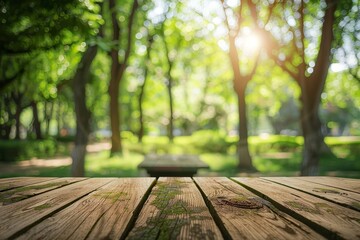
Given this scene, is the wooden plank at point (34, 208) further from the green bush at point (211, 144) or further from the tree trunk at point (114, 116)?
the green bush at point (211, 144)

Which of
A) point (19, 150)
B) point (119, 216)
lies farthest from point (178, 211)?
point (19, 150)

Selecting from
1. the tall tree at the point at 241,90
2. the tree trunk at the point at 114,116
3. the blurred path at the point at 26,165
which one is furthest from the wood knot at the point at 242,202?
the tree trunk at the point at 114,116

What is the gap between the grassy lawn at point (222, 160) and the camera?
1251cm

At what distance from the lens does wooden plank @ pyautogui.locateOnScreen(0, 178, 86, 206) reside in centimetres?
171

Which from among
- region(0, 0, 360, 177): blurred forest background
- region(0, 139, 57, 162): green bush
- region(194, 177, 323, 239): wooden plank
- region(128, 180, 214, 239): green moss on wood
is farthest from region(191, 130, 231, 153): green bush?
region(128, 180, 214, 239): green moss on wood

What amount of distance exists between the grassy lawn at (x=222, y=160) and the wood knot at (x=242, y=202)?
31.3ft

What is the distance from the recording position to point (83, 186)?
7.06 feet

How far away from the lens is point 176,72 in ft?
120

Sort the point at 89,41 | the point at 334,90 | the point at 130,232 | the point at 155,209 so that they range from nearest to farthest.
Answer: the point at 130,232, the point at 155,209, the point at 89,41, the point at 334,90

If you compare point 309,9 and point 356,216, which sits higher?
point 309,9

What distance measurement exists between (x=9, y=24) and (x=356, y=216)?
18.9 feet

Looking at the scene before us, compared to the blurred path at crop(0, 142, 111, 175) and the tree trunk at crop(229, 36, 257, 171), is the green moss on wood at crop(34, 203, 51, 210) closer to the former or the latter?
the tree trunk at crop(229, 36, 257, 171)

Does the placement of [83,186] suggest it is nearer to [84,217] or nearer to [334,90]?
[84,217]

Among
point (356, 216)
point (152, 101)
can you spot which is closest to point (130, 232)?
point (356, 216)
